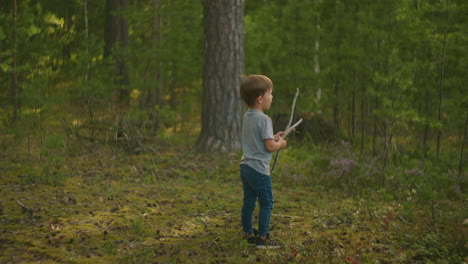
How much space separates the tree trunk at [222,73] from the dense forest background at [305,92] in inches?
4.3

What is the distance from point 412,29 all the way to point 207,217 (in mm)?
6638

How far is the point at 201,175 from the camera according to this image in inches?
304

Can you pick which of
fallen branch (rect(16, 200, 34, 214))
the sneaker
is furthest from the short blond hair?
fallen branch (rect(16, 200, 34, 214))

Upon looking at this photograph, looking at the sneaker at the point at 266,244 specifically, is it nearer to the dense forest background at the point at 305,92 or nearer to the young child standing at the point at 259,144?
the young child standing at the point at 259,144

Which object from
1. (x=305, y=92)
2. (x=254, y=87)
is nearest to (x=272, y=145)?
(x=254, y=87)

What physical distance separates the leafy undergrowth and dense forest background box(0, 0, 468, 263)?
76mm

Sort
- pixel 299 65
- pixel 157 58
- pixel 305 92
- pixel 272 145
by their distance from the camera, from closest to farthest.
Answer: pixel 272 145, pixel 299 65, pixel 305 92, pixel 157 58

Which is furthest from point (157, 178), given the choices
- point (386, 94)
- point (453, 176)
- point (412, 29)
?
point (412, 29)

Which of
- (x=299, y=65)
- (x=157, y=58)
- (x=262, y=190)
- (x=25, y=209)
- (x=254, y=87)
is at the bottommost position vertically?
(x=25, y=209)

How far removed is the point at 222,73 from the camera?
8875 millimetres

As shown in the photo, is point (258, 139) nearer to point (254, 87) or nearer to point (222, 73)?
point (254, 87)

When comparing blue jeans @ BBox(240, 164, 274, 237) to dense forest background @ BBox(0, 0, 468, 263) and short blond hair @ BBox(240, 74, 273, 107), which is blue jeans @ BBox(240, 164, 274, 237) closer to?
dense forest background @ BBox(0, 0, 468, 263)

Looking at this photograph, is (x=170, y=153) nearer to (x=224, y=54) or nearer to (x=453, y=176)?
(x=224, y=54)

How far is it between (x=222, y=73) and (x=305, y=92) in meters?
4.78
